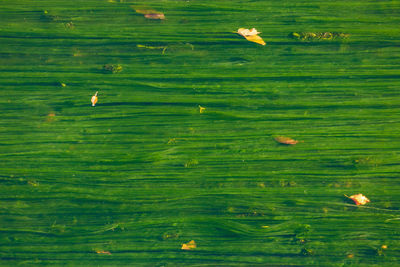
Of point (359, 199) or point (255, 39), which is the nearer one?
point (359, 199)

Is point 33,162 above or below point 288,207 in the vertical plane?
above

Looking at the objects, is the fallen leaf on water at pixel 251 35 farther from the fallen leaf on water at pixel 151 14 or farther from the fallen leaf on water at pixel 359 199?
the fallen leaf on water at pixel 359 199

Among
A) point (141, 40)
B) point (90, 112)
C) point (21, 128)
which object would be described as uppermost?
point (141, 40)

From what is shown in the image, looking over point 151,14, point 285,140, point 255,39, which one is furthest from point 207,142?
point 151,14

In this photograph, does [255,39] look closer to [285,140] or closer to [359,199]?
[285,140]

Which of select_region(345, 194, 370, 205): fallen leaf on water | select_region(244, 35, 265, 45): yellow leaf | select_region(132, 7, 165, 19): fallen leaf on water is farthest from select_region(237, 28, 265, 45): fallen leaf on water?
select_region(345, 194, 370, 205): fallen leaf on water

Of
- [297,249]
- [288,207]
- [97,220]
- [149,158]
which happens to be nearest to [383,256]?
Result: [297,249]

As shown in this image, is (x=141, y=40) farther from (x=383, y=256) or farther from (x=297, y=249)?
(x=383, y=256)

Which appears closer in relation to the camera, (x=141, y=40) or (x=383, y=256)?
(x=383, y=256)
